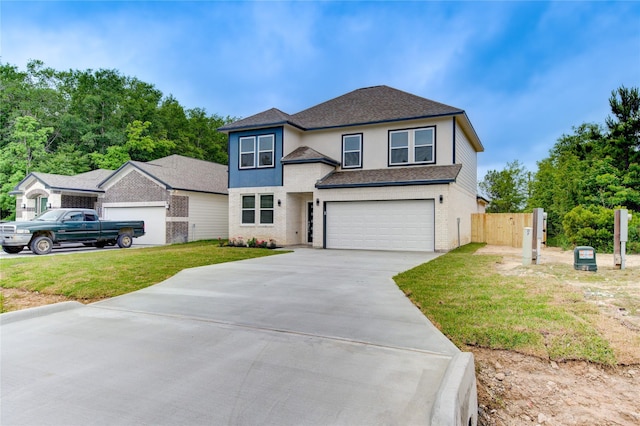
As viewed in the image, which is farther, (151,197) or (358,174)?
(151,197)

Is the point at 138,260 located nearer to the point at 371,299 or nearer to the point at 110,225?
the point at 110,225

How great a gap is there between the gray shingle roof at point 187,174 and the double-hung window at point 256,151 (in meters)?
4.25

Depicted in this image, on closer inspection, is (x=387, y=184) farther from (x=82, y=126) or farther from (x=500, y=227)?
(x=82, y=126)

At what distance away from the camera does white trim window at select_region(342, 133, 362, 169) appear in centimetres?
1770

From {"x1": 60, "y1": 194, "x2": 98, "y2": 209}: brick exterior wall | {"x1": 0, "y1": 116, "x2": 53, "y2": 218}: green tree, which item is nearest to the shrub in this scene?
{"x1": 60, "y1": 194, "x2": 98, "y2": 209}: brick exterior wall

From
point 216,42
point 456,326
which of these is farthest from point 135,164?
point 456,326

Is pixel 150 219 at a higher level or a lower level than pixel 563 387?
higher

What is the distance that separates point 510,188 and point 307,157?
2246cm

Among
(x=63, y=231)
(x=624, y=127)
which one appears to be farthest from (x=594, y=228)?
(x=63, y=231)

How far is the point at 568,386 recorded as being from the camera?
3.68 metres

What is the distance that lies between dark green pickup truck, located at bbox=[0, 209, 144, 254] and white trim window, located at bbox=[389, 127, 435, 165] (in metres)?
13.0

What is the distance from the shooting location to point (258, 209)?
18469 millimetres

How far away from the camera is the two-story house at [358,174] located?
50.9 feet

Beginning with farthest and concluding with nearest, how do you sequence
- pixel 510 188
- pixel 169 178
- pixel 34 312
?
pixel 510 188 < pixel 169 178 < pixel 34 312
